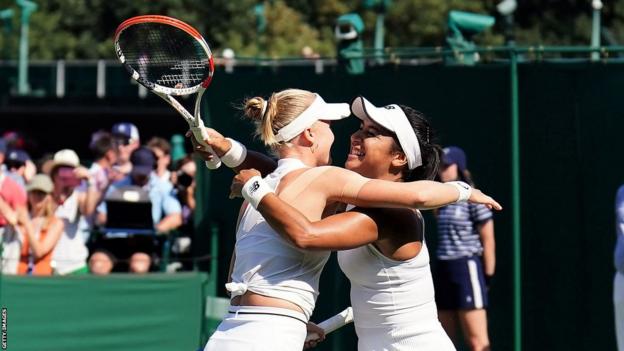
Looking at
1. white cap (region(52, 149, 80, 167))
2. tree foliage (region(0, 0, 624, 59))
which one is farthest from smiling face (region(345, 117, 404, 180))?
tree foliage (region(0, 0, 624, 59))

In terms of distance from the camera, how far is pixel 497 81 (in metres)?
8.89

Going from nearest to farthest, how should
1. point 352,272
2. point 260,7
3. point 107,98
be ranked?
1. point 352,272
2. point 107,98
3. point 260,7

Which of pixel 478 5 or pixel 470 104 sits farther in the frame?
pixel 478 5

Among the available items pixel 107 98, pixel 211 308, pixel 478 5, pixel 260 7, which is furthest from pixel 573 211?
pixel 478 5

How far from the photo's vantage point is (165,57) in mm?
5727

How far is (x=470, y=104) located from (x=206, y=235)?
8.25 feet

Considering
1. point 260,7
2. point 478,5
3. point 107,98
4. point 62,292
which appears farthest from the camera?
point 478,5

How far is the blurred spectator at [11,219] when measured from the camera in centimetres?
995

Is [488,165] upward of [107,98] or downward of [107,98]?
downward

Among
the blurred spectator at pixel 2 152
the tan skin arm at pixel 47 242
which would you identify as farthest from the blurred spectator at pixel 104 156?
the tan skin arm at pixel 47 242

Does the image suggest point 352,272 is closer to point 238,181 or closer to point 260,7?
point 238,181

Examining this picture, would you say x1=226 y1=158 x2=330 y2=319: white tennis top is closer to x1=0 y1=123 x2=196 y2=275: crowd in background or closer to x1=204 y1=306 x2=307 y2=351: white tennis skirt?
x1=204 y1=306 x2=307 y2=351: white tennis skirt

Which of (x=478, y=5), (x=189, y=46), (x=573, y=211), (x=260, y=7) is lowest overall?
(x=573, y=211)

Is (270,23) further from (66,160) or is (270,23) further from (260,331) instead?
(260,331)
